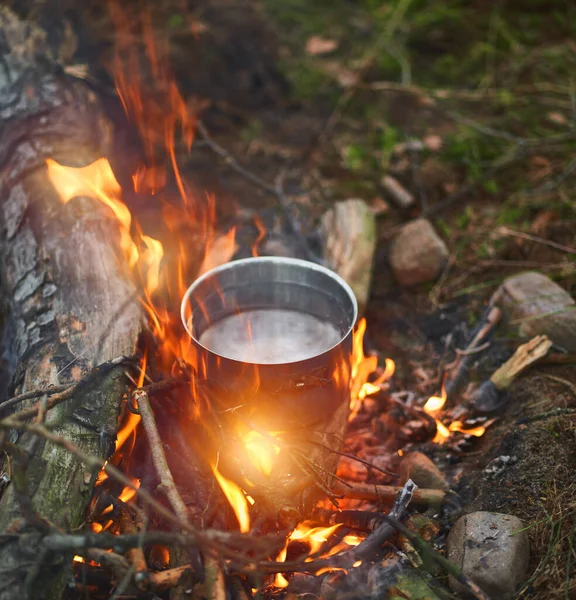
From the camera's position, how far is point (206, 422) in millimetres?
2586

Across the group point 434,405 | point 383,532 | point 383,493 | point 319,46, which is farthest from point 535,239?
point 319,46

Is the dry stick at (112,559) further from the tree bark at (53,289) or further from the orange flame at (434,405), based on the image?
the orange flame at (434,405)

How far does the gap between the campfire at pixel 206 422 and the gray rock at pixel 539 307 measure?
12 centimetres

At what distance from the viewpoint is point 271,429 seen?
2559 millimetres

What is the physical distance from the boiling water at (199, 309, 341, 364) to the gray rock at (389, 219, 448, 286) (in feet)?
3.71

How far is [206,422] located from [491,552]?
123cm

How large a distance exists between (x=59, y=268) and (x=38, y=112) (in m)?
1.57

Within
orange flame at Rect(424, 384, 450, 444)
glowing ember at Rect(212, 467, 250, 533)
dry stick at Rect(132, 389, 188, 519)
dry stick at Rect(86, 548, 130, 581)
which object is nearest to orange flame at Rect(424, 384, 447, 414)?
orange flame at Rect(424, 384, 450, 444)

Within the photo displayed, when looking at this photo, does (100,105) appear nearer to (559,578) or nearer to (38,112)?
(38,112)

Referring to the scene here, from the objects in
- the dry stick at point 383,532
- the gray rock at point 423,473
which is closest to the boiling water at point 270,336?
the gray rock at point 423,473

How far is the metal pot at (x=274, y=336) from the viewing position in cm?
243

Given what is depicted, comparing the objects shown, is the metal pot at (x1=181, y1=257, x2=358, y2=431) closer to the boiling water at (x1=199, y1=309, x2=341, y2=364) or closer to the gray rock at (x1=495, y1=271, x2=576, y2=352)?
the boiling water at (x1=199, y1=309, x2=341, y2=364)

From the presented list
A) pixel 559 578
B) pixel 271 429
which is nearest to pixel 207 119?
pixel 271 429

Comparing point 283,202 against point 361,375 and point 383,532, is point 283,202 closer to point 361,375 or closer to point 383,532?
point 361,375
